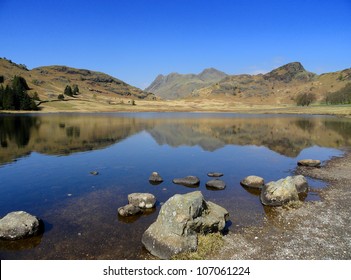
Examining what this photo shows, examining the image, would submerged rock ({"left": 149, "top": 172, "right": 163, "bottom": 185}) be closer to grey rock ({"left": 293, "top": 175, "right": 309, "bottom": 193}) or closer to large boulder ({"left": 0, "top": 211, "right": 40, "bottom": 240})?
grey rock ({"left": 293, "top": 175, "right": 309, "bottom": 193})

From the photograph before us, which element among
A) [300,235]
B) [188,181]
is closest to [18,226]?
[188,181]

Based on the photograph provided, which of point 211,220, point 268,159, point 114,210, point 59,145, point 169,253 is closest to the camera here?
point 169,253

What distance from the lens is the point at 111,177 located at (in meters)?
33.9

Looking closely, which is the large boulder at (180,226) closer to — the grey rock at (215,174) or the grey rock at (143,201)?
the grey rock at (143,201)

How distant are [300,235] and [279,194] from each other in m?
6.47

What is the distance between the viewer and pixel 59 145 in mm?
56406

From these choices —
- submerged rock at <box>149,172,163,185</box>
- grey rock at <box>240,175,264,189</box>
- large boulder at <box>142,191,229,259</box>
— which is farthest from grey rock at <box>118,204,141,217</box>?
grey rock at <box>240,175,264,189</box>

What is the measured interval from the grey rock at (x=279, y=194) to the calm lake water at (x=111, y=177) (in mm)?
904

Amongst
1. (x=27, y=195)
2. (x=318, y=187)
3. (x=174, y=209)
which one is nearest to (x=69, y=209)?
(x=27, y=195)

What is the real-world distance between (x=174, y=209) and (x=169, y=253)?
8.52 feet

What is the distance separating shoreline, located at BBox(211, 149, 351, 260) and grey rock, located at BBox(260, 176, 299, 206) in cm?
83

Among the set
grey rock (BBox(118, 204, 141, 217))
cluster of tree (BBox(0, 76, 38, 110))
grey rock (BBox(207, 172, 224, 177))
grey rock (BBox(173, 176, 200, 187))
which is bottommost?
grey rock (BBox(207, 172, 224, 177))

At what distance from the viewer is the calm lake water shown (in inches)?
731

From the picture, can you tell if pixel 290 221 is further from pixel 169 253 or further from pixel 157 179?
pixel 157 179
